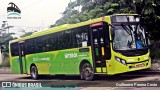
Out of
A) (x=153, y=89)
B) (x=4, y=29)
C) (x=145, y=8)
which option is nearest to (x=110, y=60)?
(x=153, y=89)

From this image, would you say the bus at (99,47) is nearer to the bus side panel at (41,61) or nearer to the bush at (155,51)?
the bus side panel at (41,61)

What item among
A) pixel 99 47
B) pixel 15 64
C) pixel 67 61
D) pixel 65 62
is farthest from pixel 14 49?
pixel 99 47

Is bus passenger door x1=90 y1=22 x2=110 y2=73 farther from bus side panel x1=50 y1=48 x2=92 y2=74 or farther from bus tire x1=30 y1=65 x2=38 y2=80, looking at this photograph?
bus tire x1=30 y1=65 x2=38 y2=80

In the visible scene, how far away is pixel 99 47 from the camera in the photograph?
13984 millimetres

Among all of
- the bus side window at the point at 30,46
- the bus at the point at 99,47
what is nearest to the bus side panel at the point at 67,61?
the bus at the point at 99,47

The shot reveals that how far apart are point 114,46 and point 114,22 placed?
1060 mm

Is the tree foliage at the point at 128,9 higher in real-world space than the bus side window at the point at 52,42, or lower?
higher

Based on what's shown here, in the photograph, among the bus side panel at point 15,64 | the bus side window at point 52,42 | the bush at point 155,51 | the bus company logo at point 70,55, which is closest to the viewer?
the bus company logo at point 70,55

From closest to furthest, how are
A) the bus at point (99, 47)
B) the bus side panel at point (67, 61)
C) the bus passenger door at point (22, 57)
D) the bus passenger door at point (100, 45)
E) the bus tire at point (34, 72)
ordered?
1. the bus at point (99, 47)
2. the bus passenger door at point (100, 45)
3. the bus side panel at point (67, 61)
4. the bus tire at point (34, 72)
5. the bus passenger door at point (22, 57)

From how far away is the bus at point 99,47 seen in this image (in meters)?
13.5

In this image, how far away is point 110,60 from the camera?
13.4 meters

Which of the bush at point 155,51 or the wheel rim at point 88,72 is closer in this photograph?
the wheel rim at point 88,72

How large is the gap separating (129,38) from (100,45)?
4.26 ft

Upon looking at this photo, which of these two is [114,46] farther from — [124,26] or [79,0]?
[79,0]
